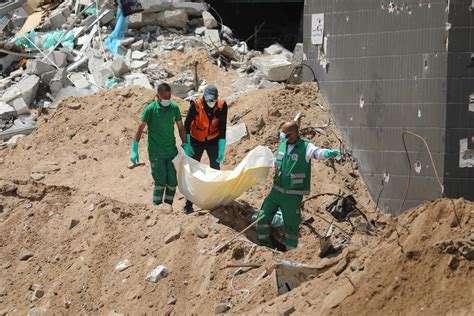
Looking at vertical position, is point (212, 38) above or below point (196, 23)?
below

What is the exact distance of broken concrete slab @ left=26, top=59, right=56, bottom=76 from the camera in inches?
615

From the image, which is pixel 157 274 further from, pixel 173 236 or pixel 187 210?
pixel 187 210

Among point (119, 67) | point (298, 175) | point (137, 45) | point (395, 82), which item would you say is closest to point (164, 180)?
point (298, 175)

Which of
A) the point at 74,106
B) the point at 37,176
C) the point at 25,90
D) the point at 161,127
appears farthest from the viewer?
the point at 25,90

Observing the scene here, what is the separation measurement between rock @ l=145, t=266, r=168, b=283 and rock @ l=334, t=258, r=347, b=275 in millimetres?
2254

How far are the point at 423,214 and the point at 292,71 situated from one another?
746cm

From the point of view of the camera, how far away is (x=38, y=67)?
15609mm

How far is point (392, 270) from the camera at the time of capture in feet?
22.1

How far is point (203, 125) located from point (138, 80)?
14.4ft

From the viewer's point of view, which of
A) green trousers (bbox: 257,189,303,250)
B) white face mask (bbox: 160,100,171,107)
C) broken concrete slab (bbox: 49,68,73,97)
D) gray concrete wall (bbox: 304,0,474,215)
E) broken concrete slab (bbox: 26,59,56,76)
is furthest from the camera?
broken concrete slab (bbox: 26,59,56,76)

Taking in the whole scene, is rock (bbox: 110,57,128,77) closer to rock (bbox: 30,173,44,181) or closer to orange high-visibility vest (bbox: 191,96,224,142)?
rock (bbox: 30,173,44,181)

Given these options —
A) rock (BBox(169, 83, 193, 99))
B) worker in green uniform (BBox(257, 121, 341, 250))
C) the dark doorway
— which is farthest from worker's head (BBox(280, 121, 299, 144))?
the dark doorway

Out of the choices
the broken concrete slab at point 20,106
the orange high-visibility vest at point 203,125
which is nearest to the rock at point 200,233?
the orange high-visibility vest at point 203,125

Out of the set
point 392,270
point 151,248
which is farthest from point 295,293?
point 151,248
